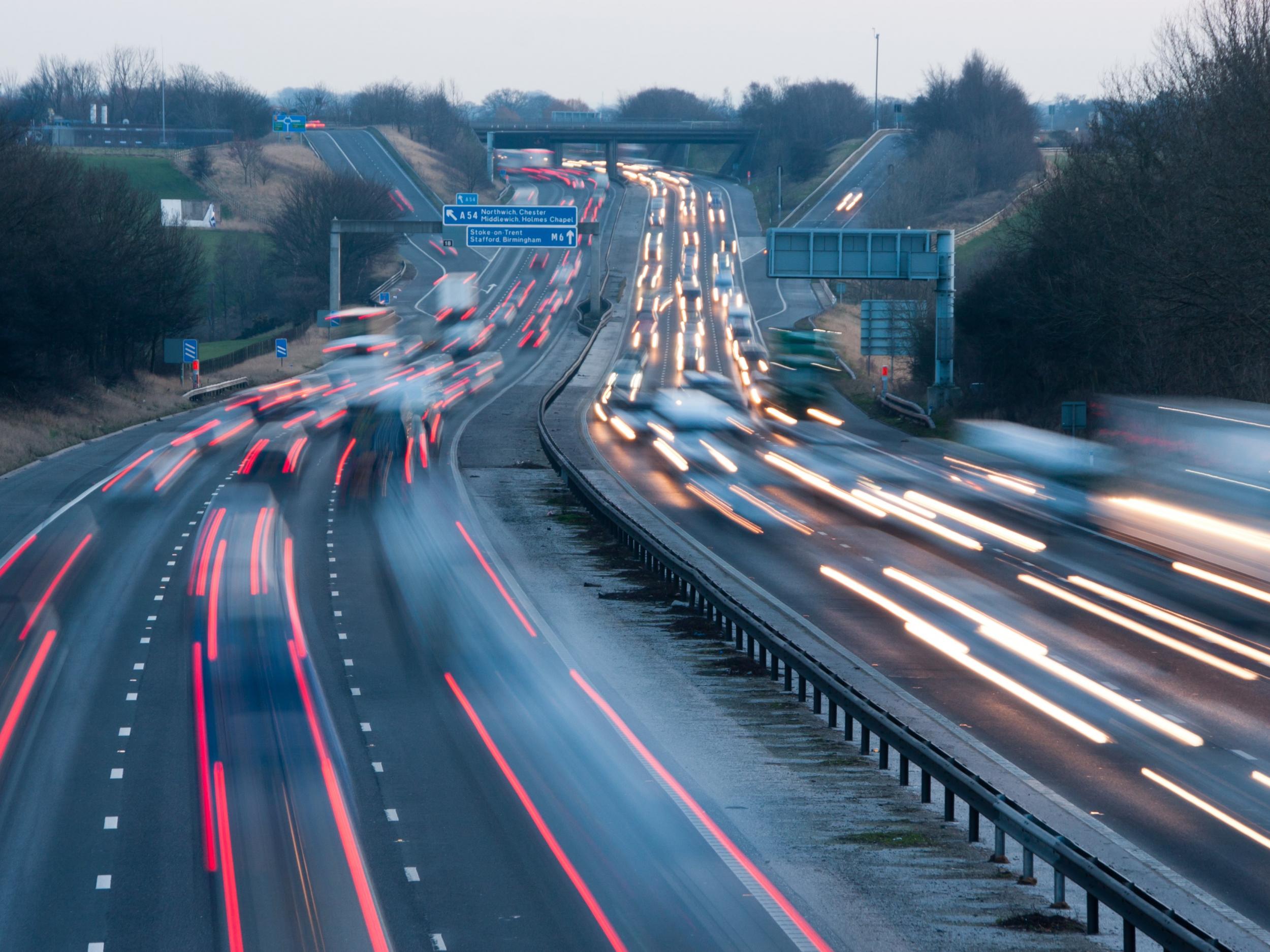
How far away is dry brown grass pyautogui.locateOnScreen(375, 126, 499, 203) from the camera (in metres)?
161

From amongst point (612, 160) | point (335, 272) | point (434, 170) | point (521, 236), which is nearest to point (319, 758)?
point (521, 236)

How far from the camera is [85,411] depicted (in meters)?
54.4

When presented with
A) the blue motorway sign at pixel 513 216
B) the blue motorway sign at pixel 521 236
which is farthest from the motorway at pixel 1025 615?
the blue motorway sign at pixel 521 236

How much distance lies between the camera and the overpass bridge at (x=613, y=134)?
596ft

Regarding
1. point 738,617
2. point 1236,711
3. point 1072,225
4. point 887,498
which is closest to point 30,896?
point 738,617

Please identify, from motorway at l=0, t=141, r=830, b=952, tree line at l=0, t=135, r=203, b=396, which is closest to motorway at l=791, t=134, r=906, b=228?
tree line at l=0, t=135, r=203, b=396

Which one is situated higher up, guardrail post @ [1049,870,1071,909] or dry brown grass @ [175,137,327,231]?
dry brown grass @ [175,137,327,231]

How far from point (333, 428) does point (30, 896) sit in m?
42.2

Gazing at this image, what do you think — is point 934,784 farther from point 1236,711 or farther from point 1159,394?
point 1159,394

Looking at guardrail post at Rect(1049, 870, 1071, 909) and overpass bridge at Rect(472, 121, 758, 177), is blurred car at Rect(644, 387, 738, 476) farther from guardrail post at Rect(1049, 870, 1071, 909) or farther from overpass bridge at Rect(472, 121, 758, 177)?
overpass bridge at Rect(472, 121, 758, 177)

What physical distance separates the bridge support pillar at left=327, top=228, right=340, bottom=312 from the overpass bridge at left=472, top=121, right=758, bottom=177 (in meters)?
91.9

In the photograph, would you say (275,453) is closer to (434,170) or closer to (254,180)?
(254,180)

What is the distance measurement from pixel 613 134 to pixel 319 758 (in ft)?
564

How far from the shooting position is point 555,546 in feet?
103
